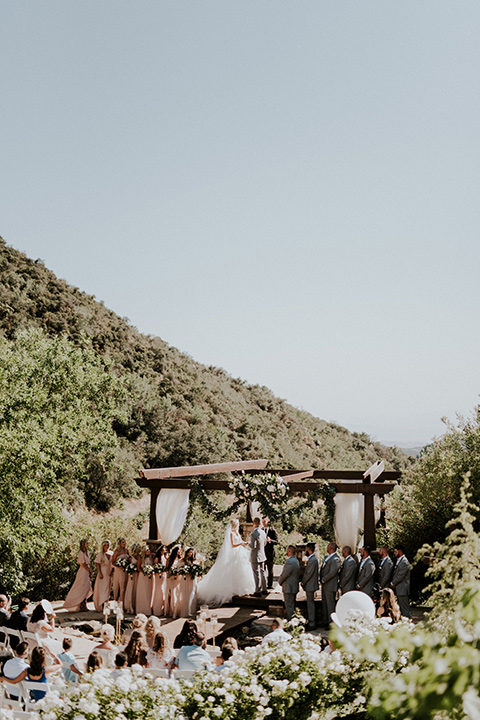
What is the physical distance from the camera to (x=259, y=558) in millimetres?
14656

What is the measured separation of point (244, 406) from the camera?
4722 cm

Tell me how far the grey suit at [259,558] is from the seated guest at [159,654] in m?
A: 7.22

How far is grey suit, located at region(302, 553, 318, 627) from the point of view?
502 inches

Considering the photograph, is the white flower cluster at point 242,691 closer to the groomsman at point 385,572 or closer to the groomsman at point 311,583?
the groomsman at point 385,572

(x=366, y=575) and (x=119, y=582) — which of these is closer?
(x=366, y=575)

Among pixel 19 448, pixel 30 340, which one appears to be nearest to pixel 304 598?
pixel 19 448

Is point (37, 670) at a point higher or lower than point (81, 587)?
higher

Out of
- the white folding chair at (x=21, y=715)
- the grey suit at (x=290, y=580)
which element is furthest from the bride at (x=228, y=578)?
the white folding chair at (x=21, y=715)

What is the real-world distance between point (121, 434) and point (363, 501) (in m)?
22.9

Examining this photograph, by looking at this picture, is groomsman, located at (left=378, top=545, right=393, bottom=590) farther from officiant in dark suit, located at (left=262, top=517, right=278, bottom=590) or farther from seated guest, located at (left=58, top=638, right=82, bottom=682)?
seated guest, located at (left=58, top=638, right=82, bottom=682)

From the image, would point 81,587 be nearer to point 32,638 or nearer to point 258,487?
point 258,487

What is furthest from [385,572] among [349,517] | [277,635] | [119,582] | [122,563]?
[119,582]

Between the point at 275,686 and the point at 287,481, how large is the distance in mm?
9716

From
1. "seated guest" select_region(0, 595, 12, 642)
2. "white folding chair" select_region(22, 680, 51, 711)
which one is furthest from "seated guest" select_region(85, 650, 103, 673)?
"seated guest" select_region(0, 595, 12, 642)
